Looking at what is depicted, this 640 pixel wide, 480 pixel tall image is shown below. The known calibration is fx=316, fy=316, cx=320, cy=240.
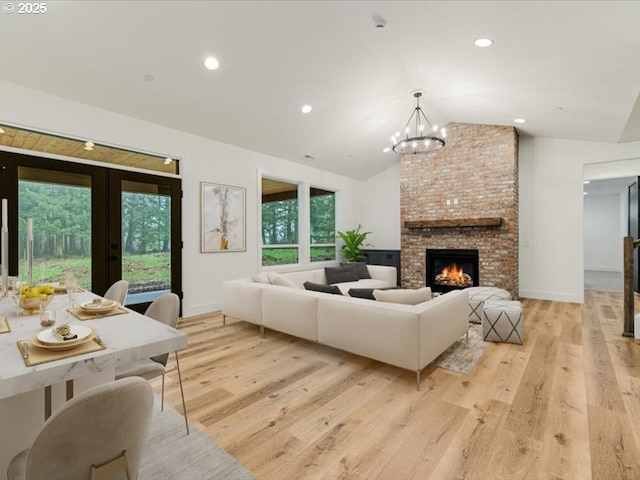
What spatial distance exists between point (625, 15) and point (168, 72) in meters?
4.32

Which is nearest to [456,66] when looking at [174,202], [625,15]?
[625,15]

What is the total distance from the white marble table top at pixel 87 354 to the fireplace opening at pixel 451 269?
20.4ft

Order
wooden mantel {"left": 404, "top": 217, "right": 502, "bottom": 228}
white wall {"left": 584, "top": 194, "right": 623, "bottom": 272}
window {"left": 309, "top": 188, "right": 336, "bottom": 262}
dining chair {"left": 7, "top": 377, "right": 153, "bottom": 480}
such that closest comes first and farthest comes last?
dining chair {"left": 7, "top": 377, "right": 153, "bottom": 480}, wooden mantel {"left": 404, "top": 217, "right": 502, "bottom": 228}, window {"left": 309, "top": 188, "right": 336, "bottom": 262}, white wall {"left": 584, "top": 194, "right": 623, "bottom": 272}

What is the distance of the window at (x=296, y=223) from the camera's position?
6.53 m

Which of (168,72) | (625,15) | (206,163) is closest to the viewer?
(625,15)

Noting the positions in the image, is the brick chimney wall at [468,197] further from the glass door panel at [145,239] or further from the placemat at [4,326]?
the placemat at [4,326]

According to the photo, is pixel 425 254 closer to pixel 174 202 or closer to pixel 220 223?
pixel 220 223

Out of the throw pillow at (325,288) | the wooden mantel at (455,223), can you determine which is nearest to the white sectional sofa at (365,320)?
the throw pillow at (325,288)

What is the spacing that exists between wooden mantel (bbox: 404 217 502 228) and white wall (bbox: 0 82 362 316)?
254 centimetres

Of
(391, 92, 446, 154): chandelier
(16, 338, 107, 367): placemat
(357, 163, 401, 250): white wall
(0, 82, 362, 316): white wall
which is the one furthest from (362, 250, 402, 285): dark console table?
(16, 338, 107, 367): placemat

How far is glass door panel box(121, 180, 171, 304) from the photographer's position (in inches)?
174

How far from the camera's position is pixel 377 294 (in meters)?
3.14

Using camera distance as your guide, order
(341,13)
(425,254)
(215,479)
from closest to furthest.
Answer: (215,479) < (341,13) < (425,254)

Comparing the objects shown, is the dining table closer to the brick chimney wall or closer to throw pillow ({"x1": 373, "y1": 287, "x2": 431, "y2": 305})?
throw pillow ({"x1": 373, "y1": 287, "x2": 431, "y2": 305})
